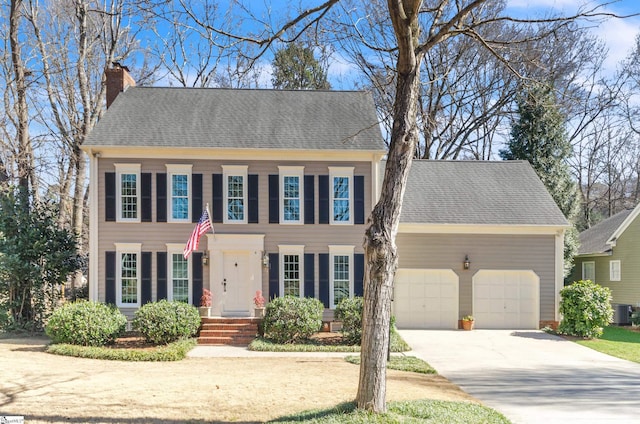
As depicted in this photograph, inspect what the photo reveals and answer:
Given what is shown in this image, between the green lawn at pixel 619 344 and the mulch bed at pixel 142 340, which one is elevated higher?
the mulch bed at pixel 142 340

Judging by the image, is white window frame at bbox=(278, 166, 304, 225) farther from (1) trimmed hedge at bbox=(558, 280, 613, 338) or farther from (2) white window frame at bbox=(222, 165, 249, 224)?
(1) trimmed hedge at bbox=(558, 280, 613, 338)

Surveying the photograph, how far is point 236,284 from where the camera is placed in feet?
57.9

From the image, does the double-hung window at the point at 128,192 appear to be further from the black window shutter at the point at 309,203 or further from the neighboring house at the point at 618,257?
the neighboring house at the point at 618,257

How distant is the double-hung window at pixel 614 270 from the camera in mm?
23672

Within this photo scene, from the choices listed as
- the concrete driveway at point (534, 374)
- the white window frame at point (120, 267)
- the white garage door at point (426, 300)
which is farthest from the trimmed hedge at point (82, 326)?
the white garage door at point (426, 300)

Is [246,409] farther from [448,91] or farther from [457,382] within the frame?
[448,91]

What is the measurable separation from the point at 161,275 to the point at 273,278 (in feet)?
11.6

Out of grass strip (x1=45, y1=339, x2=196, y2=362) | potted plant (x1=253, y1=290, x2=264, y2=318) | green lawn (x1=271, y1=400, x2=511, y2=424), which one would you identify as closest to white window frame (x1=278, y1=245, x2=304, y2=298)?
potted plant (x1=253, y1=290, x2=264, y2=318)

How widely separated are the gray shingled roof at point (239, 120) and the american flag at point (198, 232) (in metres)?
2.68

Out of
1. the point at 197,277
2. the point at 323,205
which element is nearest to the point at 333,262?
the point at 323,205

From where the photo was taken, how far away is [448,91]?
2969 cm

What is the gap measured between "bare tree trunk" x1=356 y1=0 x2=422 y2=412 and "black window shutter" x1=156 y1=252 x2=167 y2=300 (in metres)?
11.5

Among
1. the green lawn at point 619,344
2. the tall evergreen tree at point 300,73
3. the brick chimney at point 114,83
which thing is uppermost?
the tall evergreen tree at point 300,73

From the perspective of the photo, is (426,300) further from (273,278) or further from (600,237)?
(600,237)
